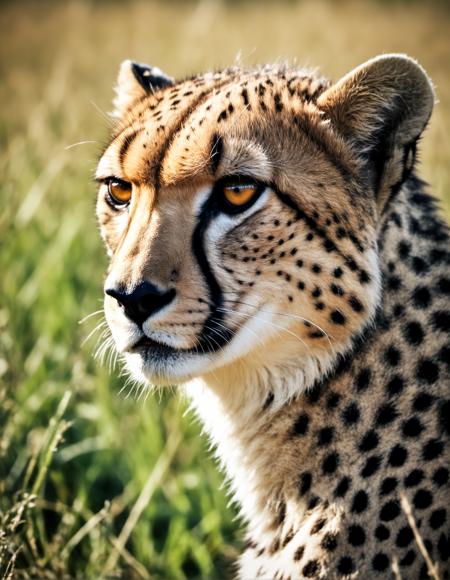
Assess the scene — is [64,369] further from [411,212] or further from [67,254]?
[411,212]

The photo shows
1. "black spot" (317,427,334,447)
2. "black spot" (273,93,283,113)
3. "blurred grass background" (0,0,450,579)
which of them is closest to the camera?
"black spot" (317,427,334,447)

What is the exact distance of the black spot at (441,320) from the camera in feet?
7.41

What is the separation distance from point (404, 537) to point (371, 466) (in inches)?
8.2

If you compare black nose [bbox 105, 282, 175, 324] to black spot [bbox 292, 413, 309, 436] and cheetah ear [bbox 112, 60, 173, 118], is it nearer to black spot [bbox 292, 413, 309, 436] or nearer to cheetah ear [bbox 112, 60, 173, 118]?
black spot [bbox 292, 413, 309, 436]

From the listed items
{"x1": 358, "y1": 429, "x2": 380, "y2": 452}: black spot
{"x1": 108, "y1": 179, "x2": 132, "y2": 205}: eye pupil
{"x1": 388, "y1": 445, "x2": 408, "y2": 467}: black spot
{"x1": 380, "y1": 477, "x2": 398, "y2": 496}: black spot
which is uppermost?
{"x1": 108, "y1": 179, "x2": 132, "y2": 205}: eye pupil

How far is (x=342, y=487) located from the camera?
7.13 feet

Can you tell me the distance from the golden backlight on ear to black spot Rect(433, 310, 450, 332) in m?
0.66

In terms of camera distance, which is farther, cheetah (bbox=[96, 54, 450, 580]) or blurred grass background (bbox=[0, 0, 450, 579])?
blurred grass background (bbox=[0, 0, 450, 579])

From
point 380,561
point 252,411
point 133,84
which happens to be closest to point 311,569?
point 380,561

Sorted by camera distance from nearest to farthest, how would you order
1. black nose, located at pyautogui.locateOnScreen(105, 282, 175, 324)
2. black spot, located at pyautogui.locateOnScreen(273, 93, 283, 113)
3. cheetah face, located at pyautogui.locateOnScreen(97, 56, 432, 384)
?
black nose, located at pyautogui.locateOnScreen(105, 282, 175, 324), cheetah face, located at pyautogui.locateOnScreen(97, 56, 432, 384), black spot, located at pyautogui.locateOnScreen(273, 93, 283, 113)

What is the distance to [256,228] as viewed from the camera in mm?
2213

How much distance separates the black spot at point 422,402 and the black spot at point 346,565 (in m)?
0.46

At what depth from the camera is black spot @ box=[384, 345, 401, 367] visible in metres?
2.25

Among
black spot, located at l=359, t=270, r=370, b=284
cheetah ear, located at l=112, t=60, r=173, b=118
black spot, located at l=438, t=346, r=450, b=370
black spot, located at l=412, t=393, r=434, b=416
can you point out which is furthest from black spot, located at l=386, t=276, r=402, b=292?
cheetah ear, located at l=112, t=60, r=173, b=118
